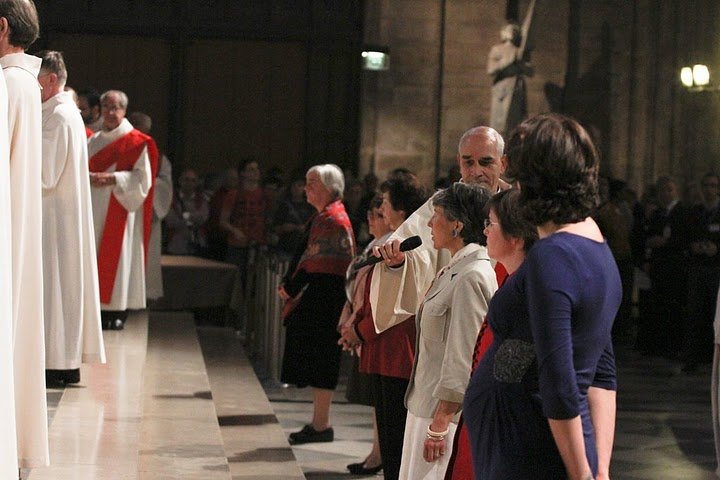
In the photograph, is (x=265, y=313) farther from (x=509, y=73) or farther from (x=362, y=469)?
(x=509, y=73)

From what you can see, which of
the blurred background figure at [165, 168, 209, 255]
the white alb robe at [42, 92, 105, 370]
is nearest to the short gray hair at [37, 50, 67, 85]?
the white alb robe at [42, 92, 105, 370]

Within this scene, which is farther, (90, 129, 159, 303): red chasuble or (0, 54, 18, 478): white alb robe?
(90, 129, 159, 303): red chasuble

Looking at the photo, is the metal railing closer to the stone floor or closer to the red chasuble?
the stone floor

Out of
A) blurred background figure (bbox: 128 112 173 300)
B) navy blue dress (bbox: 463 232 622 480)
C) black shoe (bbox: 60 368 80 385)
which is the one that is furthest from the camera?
blurred background figure (bbox: 128 112 173 300)

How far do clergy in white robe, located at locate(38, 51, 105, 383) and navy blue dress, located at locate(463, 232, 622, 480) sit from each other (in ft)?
12.0

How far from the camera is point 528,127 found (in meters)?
2.97

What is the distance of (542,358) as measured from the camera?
113 inches

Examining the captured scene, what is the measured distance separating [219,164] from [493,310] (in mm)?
16837

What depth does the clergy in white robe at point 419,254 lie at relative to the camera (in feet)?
17.5

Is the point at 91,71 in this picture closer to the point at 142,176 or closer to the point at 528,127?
the point at 142,176

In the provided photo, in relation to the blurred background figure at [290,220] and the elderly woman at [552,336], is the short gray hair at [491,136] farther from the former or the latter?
the blurred background figure at [290,220]

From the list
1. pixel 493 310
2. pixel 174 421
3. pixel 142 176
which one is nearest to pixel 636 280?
pixel 142 176

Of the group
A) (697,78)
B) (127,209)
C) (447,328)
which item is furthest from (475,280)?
(697,78)

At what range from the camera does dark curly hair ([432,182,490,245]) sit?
15.2 ft
